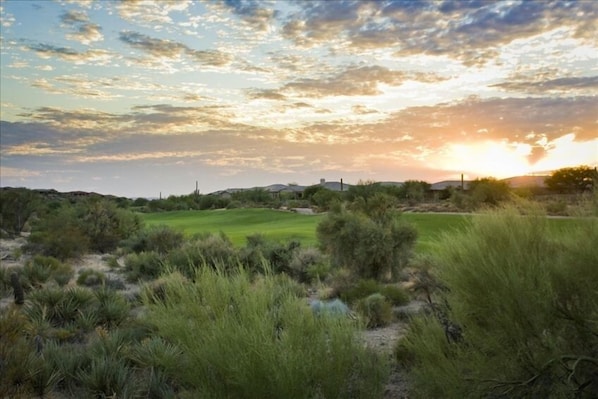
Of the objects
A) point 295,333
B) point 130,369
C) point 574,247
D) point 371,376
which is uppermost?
point 574,247

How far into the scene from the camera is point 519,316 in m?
6.17

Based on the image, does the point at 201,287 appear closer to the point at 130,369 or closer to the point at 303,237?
A: the point at 130,369

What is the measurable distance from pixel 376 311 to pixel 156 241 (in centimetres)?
1930

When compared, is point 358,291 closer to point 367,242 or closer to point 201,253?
point 367,242

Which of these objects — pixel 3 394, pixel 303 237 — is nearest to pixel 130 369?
pixel 3 394

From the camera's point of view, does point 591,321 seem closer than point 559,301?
Yes

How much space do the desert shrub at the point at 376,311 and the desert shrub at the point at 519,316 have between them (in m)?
6.09

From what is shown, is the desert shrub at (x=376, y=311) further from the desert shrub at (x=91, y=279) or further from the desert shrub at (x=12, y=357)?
the desert shrub at (x=91, y=279)

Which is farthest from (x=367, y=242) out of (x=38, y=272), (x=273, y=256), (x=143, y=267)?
(x=38, y=272)

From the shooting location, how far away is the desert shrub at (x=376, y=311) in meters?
13.5

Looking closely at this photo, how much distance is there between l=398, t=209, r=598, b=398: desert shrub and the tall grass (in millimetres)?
1045

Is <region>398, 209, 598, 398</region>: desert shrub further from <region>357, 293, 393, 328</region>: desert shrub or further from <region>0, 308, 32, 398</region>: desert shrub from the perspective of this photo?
<region>357, 293, 393, 328</region>: desert shrub

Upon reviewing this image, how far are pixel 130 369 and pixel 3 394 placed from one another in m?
2.09

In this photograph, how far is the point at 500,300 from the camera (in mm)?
6223
